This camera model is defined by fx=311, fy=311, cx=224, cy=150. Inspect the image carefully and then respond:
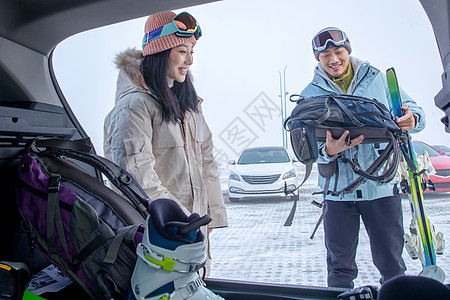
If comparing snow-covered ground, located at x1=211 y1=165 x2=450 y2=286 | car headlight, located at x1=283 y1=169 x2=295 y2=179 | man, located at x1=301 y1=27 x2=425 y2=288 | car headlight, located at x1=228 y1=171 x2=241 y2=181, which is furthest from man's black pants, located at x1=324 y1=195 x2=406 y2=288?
car headlight, located at x1=228 y1=171 x2=241 y2=181

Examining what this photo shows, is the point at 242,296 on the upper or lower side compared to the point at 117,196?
lower

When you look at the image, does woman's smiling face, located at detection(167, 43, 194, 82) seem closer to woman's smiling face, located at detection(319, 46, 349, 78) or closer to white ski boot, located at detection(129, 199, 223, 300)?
woman's smiling face, located at detection(319, 46, 349, 78)

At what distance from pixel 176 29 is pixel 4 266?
0.89m

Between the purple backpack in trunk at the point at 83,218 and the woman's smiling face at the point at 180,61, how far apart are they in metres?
0.46

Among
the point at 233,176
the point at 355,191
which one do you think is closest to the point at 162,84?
the point at 355,191

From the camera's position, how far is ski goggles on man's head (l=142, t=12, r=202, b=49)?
1.13 m

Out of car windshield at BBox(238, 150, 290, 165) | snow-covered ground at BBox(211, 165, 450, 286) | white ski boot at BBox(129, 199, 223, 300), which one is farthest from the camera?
car windshield at BBox(238, 150, 290, 165)

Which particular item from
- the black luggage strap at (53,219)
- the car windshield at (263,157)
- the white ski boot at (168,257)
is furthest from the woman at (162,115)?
the car windshield at (263,157)

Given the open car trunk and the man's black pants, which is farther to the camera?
the man's black pants

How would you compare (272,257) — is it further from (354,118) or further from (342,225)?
(354,118)

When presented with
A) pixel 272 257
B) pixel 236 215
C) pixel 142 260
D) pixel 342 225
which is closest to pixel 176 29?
pixel 142 260

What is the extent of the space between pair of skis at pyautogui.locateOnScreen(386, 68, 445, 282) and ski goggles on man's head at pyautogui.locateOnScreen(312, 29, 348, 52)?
0.75ft

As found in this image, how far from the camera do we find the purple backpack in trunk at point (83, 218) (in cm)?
70

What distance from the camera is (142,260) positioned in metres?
0.63
